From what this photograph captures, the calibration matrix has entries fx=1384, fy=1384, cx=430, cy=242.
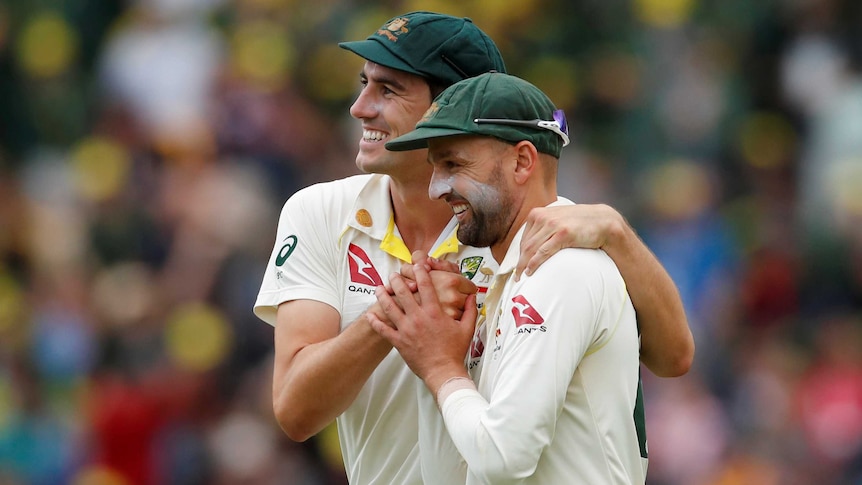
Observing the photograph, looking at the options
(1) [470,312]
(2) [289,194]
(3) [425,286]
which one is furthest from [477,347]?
(2) [289,194]

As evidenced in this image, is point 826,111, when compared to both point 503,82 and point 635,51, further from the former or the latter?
point 503,82

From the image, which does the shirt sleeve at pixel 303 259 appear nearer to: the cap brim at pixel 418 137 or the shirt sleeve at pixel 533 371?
Answer: the cap brim at pixel 418 137

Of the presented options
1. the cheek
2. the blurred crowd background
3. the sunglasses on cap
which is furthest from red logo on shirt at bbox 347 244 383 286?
the blurred crowd background

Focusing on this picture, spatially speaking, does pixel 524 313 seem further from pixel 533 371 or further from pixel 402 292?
pixel 402 292

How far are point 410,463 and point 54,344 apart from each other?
21.4 ft

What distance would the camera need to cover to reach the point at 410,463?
14.8 ft

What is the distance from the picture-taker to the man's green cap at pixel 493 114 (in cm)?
378

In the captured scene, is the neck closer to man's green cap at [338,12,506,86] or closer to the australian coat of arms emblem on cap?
man's green cap at [338,12,506,86]

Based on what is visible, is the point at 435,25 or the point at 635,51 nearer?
the point at 435,25

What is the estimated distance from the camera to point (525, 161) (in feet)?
12.6

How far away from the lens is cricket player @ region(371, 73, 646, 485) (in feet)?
11.4

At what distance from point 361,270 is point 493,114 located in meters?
0.94

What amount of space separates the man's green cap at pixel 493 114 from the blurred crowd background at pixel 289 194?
4934mm

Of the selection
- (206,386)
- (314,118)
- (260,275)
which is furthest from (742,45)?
(206,386)
